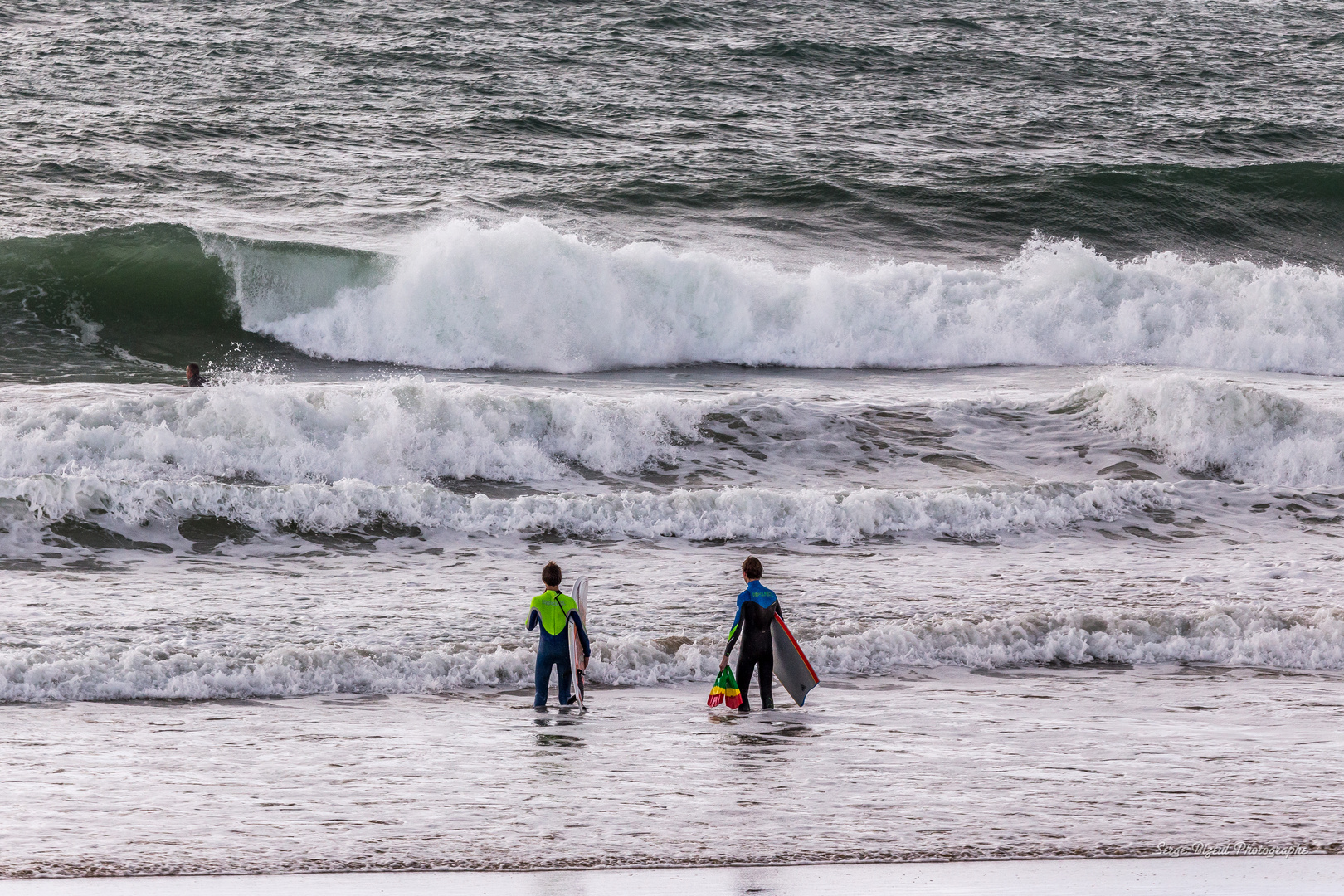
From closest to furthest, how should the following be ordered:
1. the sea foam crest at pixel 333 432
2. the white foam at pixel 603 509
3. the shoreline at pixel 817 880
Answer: the shoreline at pixel 817 880 → the white foam at pixel 603 509 → the sea foam crest at pixel 333 432

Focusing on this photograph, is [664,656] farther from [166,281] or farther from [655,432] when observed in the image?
[166,281]

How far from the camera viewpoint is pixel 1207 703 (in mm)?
8508

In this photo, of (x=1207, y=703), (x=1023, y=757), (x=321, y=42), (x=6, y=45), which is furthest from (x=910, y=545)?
(x=6, y=45)

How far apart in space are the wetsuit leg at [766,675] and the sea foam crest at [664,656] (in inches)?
23.9

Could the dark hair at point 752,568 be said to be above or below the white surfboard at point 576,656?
above

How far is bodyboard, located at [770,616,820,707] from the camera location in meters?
8.55

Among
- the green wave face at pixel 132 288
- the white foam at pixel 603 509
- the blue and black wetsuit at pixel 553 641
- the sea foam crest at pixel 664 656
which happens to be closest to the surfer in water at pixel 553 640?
the blue and black wetsuit at pixel 553 641

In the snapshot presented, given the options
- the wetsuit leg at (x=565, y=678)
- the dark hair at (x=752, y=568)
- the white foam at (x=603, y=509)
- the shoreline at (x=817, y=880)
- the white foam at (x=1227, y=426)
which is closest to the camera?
the shoreline at (x=817, y=880)

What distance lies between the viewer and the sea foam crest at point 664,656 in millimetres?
8344

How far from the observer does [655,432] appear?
48.5ft

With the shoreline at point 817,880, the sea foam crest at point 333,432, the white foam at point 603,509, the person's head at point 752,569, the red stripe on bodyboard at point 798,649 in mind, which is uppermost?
the sea foam crest at point 333,432

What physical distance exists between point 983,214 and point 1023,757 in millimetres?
18523

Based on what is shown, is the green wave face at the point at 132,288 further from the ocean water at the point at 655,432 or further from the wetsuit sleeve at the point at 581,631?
the wetsuit sleeve at the point at 581,631

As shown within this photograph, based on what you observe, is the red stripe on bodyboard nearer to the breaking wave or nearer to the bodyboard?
the bodyboard
